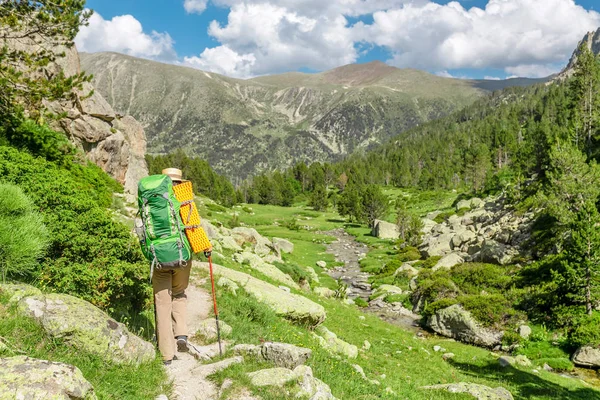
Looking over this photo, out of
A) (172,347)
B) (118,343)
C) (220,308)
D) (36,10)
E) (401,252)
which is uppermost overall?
(36,10)

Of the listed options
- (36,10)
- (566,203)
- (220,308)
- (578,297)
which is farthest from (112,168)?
(566,203)

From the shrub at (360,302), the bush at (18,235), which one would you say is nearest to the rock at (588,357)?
the shrub at (360,302)

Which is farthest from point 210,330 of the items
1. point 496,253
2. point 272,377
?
point 496,253

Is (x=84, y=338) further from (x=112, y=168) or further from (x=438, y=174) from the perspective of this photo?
(x=438, y=174)

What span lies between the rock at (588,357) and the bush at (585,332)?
438 millimetres

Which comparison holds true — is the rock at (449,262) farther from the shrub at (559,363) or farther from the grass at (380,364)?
the shrub at (559,363)

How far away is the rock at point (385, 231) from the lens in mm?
85500

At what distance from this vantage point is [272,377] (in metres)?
7.27

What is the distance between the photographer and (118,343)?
701 centimetres

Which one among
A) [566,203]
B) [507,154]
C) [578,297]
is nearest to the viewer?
[578,297]

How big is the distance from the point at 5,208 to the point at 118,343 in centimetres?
412

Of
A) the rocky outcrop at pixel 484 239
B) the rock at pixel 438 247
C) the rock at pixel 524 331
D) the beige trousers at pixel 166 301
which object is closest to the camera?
the beige trousers at pixel 166 301

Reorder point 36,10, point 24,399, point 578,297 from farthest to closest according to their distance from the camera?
1. point 578,297
2. point 36,10
3. point 24,399

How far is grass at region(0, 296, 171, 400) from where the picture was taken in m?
6.06
